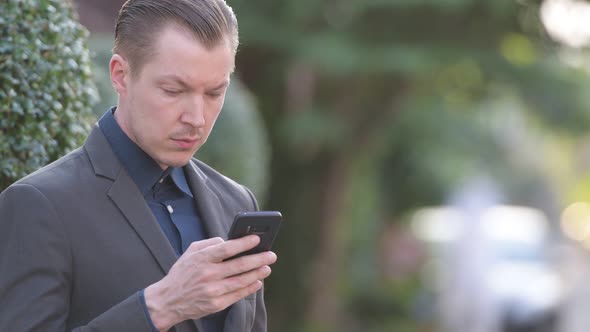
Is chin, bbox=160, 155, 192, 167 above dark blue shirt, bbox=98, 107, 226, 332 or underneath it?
above

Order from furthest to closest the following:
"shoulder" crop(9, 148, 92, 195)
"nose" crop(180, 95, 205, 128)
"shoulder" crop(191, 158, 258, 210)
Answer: "shoulder" crop(191, 158, 258, 210) < "nose" crop(180, 95, 205, 128) < "shoulder" crop(9, 148, 92, 195)

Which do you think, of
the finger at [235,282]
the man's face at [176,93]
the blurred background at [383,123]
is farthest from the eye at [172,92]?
the blurred background at [383,123]

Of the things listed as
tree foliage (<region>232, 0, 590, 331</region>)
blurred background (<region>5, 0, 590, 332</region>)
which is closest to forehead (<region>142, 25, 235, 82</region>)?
blurred background (<region>5, 0, 590, 332</region>)

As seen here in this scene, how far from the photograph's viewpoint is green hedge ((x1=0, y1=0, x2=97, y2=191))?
309 centimetres

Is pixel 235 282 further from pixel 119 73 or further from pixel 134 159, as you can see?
pixel 119 73

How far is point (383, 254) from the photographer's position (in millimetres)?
18375

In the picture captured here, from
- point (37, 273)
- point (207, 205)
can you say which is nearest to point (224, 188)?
point (207, 205)

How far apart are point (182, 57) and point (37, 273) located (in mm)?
576

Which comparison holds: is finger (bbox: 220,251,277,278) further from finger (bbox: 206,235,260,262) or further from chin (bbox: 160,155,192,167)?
chin (bbox: 160,155,192,167)

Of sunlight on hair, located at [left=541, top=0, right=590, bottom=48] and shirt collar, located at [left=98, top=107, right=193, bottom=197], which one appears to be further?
sunlight on hair, located at [left=541, top=0, right=590, bottom=48]

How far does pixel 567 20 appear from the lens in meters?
11.4

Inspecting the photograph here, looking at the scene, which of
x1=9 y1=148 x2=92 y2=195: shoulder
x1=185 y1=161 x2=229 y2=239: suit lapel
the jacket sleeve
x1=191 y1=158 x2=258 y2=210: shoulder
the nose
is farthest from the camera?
x1=191 y1=158 x2=258 y2=210: shoulder

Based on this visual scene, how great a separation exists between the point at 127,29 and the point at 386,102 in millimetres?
10163

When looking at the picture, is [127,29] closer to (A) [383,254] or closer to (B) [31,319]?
(B) [31,319]
